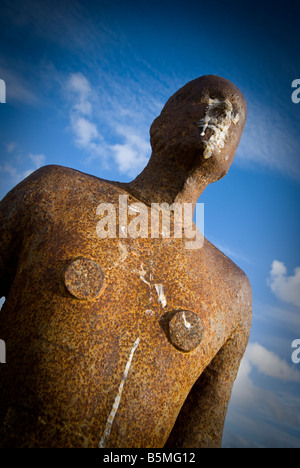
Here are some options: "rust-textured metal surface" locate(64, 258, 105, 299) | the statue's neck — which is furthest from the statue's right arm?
the statue's neck

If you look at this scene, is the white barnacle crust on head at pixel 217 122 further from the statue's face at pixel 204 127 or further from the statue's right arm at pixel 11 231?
the statue's right arm at pixel 11 231

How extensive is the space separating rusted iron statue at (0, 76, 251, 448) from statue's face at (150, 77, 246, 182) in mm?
11

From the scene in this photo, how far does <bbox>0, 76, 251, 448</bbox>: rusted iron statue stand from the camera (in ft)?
5.64

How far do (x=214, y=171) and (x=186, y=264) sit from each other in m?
0.84

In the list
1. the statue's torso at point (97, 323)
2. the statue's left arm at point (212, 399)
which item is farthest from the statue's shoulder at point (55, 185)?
the statue's left arm at point (212, 399)

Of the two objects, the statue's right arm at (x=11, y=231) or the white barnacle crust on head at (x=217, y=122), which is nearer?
the statue's right arm at (x=11, y=231)

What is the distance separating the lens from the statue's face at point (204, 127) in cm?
248

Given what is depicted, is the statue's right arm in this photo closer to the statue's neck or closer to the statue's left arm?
the statue's neck

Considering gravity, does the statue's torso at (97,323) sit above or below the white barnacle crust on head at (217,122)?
below

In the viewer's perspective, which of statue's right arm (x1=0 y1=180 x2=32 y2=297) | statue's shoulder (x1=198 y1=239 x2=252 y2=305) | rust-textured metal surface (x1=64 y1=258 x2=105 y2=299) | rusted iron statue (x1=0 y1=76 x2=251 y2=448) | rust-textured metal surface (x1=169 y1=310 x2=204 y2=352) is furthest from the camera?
statue's shoulder (x1=198 y1=239 x2=252 y2=305)

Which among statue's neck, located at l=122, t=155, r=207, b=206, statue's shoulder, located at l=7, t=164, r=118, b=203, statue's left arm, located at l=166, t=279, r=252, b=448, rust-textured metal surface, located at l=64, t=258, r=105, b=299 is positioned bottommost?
statue's left arm, located at l=166, t=279, r=252, b=448

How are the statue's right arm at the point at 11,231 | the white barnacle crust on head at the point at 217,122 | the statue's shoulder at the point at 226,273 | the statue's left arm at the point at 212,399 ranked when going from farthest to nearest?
the statue's shoulder at the point at 226,273 < the white barnacle crust on head at the point at 217,122 < the statue's left arm at the point at 212,399 < the statue's right arm at the point at 11,231

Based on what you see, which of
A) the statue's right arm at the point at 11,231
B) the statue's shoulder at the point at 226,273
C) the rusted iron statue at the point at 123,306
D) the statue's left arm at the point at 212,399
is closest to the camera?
the rusted iron statue at the point at 123,306

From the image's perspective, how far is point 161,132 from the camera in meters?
2.75
